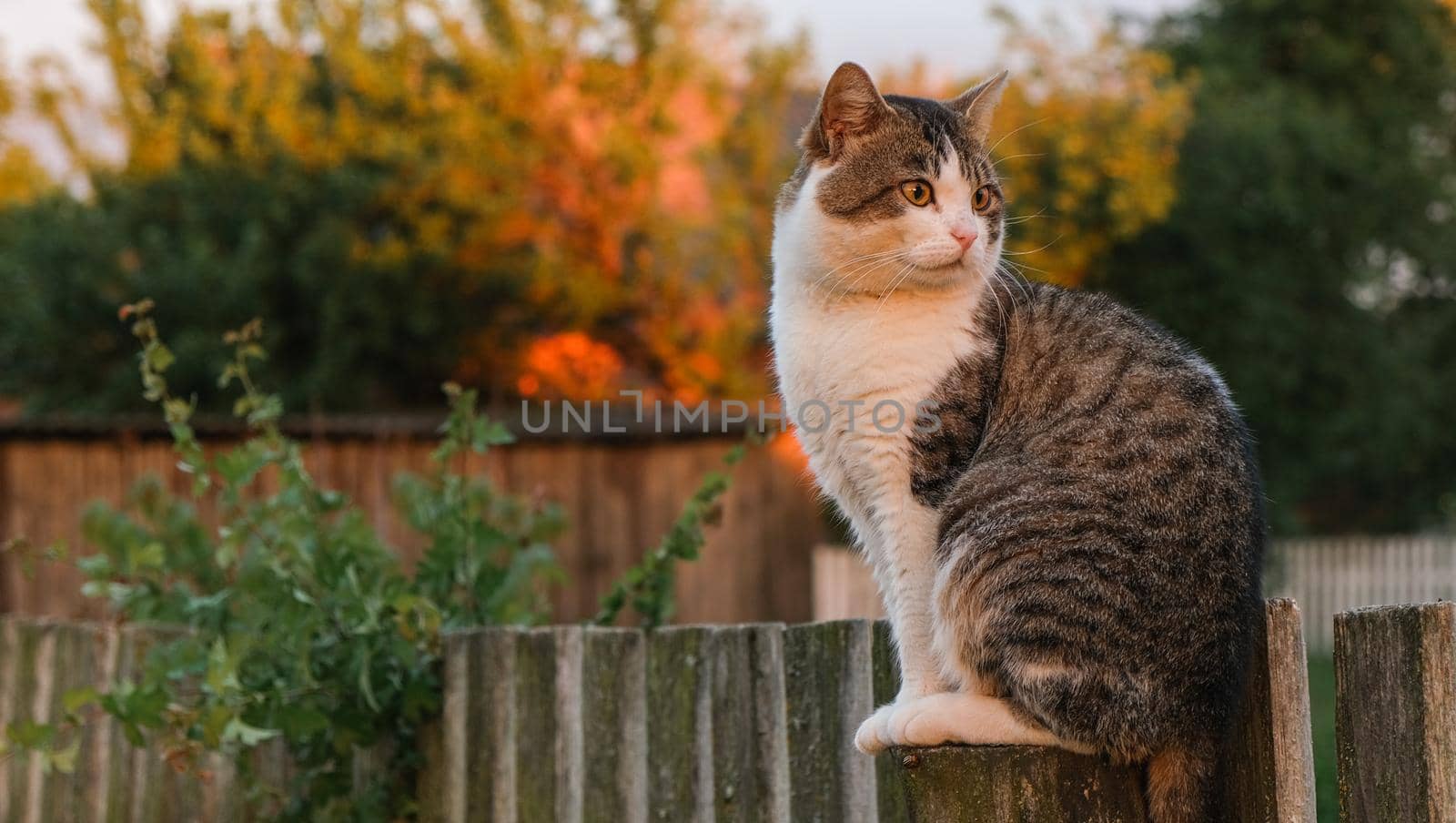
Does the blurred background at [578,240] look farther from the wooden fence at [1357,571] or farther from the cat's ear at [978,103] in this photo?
the cat's ear at [978,103]

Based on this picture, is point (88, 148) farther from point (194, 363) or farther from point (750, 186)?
point (750, 186)

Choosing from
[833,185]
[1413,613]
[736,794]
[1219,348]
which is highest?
[1219,348]

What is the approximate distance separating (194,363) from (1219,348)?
38.4ft

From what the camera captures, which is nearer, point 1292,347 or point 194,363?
point 194,363

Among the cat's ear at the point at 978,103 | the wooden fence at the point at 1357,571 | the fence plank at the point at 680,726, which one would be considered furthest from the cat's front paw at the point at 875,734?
the wooden fence at the point at 1357,571

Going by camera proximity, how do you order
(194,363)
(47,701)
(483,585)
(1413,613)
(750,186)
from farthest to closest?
(750,186)
(194,363)
(47,701)
(483,585)
(1413,613)

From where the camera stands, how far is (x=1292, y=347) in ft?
56.7

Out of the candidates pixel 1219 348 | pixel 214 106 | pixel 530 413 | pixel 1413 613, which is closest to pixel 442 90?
pixel 214 106

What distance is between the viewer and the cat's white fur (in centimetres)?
282

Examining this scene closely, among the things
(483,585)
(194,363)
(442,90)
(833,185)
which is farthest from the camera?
(442,90)

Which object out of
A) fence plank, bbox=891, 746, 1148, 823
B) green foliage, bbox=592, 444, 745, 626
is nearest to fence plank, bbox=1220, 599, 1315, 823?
fence plank, bbox=891, 746, 1148, 823

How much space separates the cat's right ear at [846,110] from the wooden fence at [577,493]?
6.87 m

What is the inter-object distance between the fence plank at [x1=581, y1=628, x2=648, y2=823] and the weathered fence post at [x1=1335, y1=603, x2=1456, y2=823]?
1658 millimetres

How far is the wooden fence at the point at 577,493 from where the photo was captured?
10070 mm
